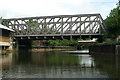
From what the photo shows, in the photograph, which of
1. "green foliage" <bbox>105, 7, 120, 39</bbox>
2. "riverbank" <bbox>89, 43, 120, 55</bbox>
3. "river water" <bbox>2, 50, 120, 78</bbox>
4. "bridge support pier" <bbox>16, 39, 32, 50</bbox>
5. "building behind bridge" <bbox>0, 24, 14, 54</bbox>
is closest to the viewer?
"river water" <bbox>2, 50, 120, 78</bbox>

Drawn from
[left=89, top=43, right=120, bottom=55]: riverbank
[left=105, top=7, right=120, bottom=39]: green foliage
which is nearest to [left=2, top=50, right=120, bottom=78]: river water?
[left=89, top=43, right=120, bottom=55]: riverbank

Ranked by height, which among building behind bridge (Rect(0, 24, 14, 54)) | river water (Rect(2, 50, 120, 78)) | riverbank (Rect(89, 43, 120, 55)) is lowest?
river water (Rect(2, 50, 120, 78))

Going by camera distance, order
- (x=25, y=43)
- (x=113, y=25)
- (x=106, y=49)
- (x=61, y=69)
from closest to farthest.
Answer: (x=61, y=69) → (x=106, y=49) → (x=113, y=25) → (x=25, y=43)

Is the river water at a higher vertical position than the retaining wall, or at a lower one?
lower

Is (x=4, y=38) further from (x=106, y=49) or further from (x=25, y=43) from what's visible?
(x=25, y=43)

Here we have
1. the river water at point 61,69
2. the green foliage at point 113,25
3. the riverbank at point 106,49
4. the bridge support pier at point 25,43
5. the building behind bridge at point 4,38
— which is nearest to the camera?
the river water at point 61,69

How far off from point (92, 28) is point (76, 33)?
838cm

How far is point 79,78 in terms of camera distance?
23422mm

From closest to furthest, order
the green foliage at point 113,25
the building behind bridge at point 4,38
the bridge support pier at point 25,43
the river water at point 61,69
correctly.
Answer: the river water at point 61,69 < the building behind bridge at point 4,38 < the green foliage at point 113,25 < the bridge support pier at point 25,43

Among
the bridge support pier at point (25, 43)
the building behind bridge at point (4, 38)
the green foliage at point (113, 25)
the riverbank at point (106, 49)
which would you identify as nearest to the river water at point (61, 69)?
the riverbank at point (106, 49)

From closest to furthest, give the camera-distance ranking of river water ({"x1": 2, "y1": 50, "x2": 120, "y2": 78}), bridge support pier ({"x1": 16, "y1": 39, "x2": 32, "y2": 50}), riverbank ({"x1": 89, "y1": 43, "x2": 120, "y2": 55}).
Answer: river water ({"x1": 2, "y1": 50, "x2": 120, "y2": 78}) < riverbank ({"x1": 89, "y1": 43, "x2": 120, "y2": 55}) < bridge support pier ({"x1": 16, "y1": 39, "x2": 32, "y2": 50})

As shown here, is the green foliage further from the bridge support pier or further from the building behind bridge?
the bridge support pier

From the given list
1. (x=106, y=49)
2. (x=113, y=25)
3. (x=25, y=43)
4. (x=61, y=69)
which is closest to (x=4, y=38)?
(x=106, y=49)

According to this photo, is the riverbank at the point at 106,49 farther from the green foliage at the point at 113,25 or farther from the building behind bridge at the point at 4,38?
the building behind bridge at the point at 4,38
